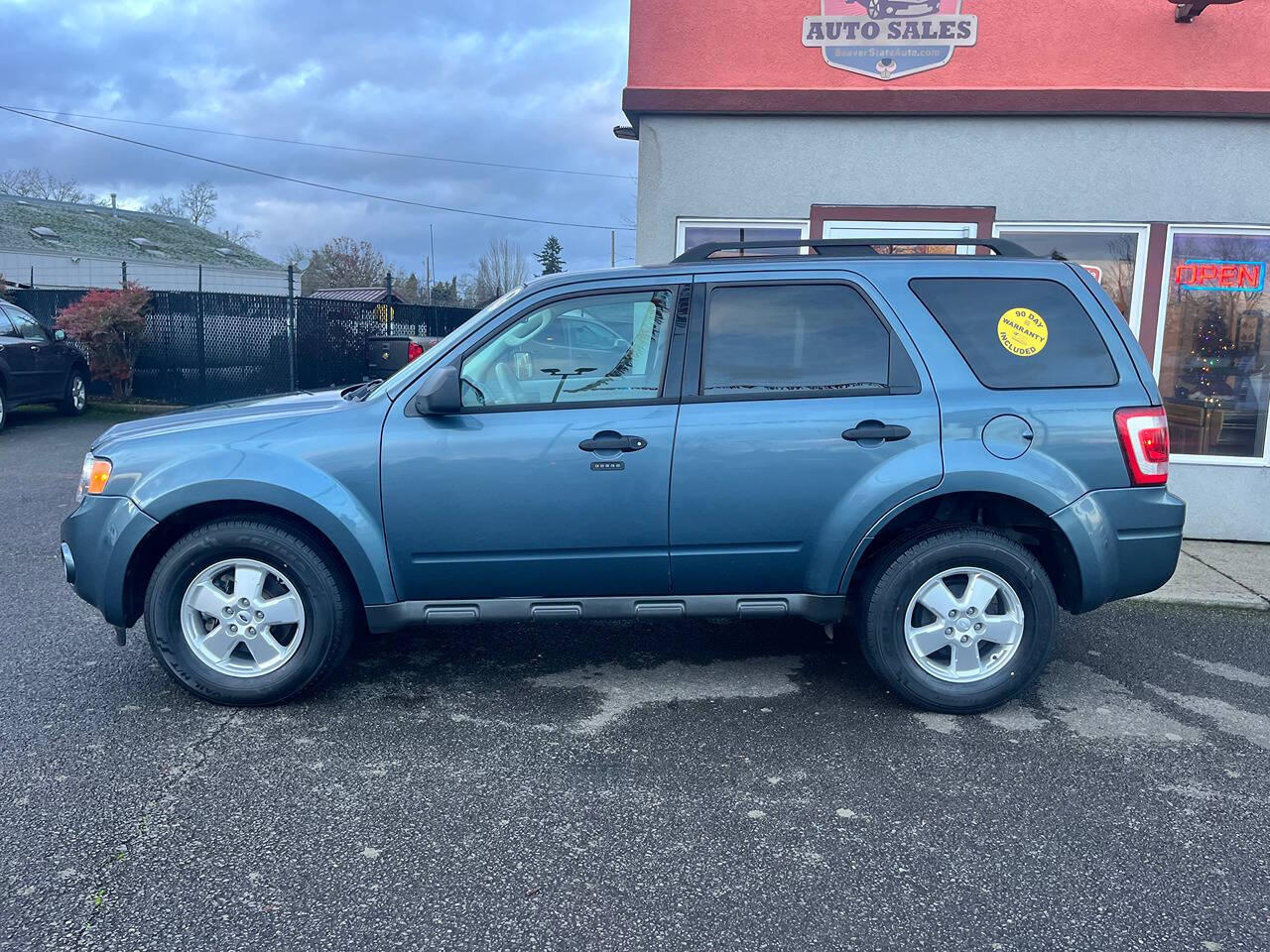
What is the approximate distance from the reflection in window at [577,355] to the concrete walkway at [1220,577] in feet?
12.7

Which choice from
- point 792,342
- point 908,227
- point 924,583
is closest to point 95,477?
point 792,342

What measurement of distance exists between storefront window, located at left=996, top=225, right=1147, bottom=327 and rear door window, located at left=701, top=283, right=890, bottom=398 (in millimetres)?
4297

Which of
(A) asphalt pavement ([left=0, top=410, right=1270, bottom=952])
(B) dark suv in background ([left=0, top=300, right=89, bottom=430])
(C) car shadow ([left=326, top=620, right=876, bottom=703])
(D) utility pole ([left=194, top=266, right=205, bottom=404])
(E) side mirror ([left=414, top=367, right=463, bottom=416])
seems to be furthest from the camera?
(D) utility pole ([left=194, top=266, right=205, bottom=404])

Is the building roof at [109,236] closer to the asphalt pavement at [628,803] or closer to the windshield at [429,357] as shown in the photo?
the windshield at [429,357]

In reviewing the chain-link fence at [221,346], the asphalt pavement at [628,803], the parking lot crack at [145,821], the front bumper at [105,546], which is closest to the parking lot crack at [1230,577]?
the asphalt pavement at [628,803]

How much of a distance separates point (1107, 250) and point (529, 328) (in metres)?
5.67

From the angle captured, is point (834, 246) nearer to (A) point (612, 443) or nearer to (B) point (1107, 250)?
(A) point (612, 443)

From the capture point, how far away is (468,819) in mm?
3371

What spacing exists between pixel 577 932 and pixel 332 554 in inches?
82.5

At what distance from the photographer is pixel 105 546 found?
416 centimetres

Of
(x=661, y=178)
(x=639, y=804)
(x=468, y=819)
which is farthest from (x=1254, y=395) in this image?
(x=468, y=819)

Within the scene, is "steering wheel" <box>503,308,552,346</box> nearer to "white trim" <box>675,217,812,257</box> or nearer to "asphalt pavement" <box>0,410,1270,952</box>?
"asphalt pavement" <box>0,410,1270,952</box>

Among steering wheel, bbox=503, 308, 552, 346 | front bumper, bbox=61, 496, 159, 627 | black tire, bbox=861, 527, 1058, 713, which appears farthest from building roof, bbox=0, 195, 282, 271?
black tire, bbox=861, 527, 1058, 713

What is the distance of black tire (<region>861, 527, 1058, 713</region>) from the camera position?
4.19 meters
